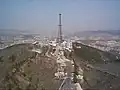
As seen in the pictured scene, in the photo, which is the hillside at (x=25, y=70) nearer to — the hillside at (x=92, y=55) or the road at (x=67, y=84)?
the road at (x=67, y=84)

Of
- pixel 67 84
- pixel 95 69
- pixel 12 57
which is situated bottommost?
pixel 67 84

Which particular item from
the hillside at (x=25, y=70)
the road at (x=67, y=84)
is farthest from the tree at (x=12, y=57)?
the road at (x=67, y=84)

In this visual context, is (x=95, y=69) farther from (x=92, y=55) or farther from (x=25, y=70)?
(x=25, y=70)

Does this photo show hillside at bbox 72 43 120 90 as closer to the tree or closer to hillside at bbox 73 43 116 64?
hillside at bbox 73 43 116 64

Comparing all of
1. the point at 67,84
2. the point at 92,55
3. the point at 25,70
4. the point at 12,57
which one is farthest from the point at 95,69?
the point at 12,57

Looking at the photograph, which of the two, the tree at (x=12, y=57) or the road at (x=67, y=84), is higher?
the tree at (x=12, y=57)

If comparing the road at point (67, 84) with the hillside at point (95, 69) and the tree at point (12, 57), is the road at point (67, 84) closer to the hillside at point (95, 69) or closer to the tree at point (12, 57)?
the hillside at point (95, 69)

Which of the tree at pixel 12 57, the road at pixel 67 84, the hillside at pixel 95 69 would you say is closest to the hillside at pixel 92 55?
the hillside at pixel 95 69

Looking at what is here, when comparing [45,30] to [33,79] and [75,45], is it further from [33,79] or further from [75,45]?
[33,79]

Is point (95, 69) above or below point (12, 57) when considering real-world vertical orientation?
below
